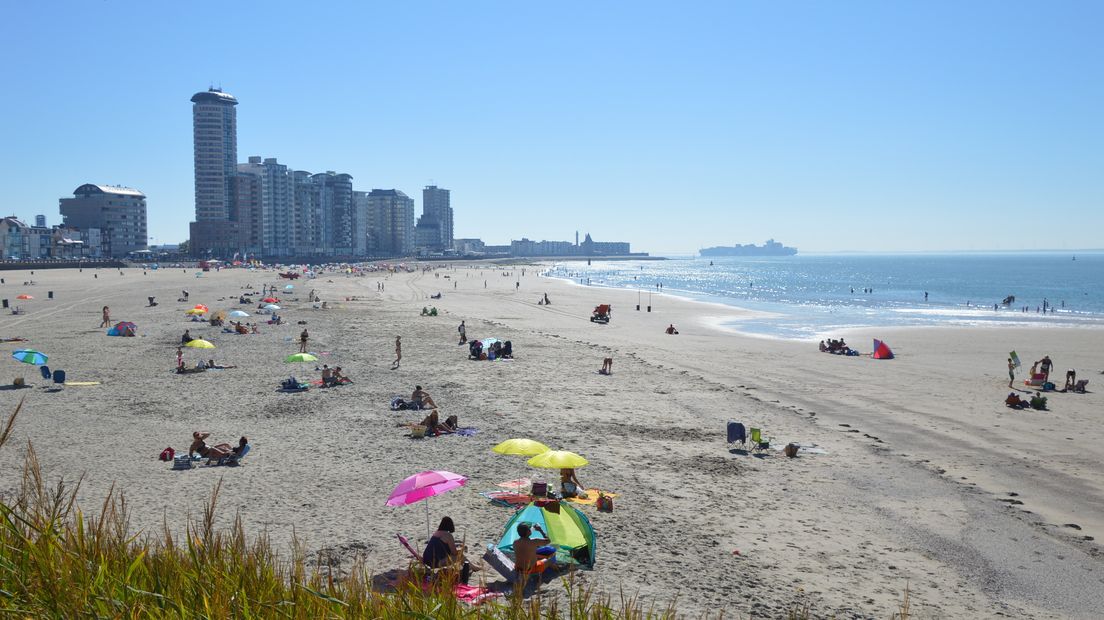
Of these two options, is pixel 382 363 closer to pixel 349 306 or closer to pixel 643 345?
pixel 643 345

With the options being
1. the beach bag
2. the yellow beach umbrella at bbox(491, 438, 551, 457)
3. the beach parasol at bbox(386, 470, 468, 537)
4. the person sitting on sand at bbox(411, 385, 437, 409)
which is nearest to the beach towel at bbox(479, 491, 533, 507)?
the yellow beach umbrella at bbox(491, 438, 551, 457)

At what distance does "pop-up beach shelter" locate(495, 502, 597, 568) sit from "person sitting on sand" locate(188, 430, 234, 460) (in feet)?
22.7

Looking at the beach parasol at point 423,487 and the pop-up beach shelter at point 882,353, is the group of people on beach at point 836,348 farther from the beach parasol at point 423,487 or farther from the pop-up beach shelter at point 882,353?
the beach parasol at point 423,487

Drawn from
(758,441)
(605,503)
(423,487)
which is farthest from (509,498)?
(758,441)

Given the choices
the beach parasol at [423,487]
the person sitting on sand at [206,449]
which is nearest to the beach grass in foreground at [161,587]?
the beach parasol at [423,487]

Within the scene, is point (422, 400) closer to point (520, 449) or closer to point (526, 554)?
point (520, 449)

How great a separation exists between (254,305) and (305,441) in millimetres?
39869

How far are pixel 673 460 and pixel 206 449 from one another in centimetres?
927

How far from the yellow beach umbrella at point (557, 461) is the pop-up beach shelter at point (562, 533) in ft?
6.50

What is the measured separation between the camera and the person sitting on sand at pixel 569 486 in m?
12.5

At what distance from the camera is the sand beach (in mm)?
10094

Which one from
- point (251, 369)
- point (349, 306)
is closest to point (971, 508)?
point (251, 369)

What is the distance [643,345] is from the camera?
36.5m

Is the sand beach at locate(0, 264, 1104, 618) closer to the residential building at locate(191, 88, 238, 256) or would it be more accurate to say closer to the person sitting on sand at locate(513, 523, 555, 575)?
the person sitting on sand at locate(513, 523, 555, 575)
